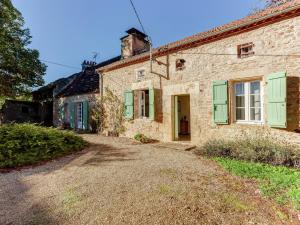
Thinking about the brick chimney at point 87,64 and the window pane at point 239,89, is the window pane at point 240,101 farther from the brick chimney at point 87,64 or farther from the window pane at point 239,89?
the brick chimney at point 87,64

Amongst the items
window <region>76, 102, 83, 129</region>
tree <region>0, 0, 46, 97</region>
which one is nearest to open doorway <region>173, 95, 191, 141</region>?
window <region>76, 102, 83, 129</region>

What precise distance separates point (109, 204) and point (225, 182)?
8.31ft

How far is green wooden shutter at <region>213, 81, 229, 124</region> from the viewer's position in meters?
7.57

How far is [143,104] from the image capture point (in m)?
11.3

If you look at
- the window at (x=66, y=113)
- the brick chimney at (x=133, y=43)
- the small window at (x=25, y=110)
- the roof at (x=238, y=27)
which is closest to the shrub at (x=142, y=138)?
the roof at (x=238, y=27)

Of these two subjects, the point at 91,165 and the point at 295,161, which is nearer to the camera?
the point at 295,161

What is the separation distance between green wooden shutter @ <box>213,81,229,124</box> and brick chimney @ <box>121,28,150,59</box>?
6287 millimetres

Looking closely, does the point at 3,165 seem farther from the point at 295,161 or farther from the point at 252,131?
the point at 295,161

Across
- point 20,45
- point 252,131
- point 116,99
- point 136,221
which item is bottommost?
point 136,221

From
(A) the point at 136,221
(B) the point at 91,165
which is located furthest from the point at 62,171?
(A) the point at 136,221

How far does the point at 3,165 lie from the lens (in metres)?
6.34

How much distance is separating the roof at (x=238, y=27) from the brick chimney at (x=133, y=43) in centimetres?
227

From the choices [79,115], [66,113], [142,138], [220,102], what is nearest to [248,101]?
[220,102]

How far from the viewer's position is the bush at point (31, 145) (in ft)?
22.3
